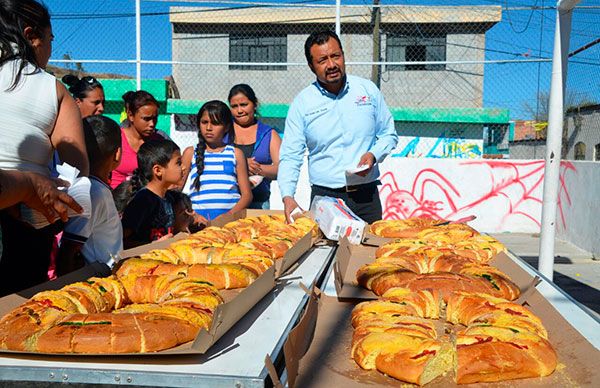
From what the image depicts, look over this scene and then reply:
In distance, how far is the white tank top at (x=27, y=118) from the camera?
250 cm

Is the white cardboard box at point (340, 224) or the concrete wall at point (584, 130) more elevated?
the concrete wall at point (584, 130)

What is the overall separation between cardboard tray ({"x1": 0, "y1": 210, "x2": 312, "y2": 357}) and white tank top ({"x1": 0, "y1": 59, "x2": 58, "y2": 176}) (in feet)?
1.81

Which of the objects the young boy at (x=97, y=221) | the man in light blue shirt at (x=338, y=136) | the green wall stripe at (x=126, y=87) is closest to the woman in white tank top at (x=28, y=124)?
the young boy at (x=97, y=221)

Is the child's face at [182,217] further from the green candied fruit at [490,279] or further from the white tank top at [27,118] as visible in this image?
the green candied fruit at [490,279]

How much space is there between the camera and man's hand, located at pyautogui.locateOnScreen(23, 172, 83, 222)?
2033mm

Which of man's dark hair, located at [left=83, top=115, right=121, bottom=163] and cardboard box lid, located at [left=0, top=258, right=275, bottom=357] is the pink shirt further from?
cardboard box lid, located at [left=0, top=258, right=275, bottom=357]

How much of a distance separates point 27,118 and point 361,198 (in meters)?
2.42

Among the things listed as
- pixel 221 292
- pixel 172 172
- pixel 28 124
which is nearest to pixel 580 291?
pixel 172 172

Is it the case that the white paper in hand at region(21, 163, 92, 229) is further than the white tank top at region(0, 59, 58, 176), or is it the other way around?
the white tank top at region(0, 59, 58, 176)

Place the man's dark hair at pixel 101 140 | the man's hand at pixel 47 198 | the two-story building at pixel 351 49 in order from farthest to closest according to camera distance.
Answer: the two-story building at pixel 351 49 → the man's dark hair at pixel 101 140 → the man's hand at pixel 47 198

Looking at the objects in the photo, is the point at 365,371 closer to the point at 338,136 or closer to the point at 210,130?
the point at 338,136

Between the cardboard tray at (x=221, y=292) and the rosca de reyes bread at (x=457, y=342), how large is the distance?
369 mm

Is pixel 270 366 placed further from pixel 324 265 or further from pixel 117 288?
pixel 324 265

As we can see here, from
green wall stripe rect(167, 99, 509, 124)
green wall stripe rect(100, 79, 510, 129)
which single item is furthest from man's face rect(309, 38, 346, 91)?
green wall stripe rect(167, 99, 509, 124)
